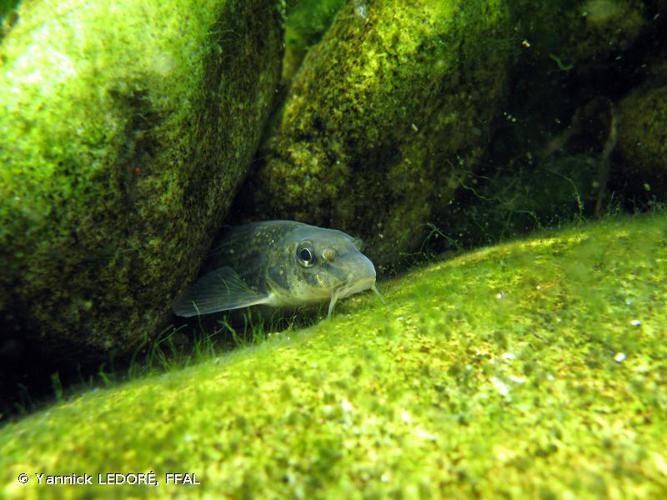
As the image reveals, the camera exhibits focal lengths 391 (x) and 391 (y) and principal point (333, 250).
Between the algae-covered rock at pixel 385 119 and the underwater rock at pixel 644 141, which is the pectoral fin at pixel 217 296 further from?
the underwater rock at pixel 644 141

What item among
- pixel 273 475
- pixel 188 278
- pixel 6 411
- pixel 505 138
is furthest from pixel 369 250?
pixel 6 411

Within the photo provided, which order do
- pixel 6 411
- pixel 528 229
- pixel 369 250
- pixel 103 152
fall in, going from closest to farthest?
pixel 103 152, pixel 6 411, pixel 369 250, pixel 528 229

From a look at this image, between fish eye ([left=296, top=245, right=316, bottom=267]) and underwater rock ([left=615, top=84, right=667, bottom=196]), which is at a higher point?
underwater rock ([left=615, top=84, right=667, bottom=196])

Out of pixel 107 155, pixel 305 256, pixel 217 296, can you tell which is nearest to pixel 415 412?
pixel 305 256

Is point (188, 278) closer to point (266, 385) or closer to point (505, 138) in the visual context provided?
point (266, 385)

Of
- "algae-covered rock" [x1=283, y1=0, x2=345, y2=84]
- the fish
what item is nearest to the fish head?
the fish

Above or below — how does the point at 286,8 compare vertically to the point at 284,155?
above

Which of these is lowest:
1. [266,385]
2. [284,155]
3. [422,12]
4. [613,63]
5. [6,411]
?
[6,411]

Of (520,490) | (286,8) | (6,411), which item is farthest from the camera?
(286,8)

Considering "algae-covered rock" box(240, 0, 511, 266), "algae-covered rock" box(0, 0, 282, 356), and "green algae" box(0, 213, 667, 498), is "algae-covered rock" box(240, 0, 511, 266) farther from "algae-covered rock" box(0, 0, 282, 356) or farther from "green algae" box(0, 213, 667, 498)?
"green algae" box(0, 213, 667, 498)
